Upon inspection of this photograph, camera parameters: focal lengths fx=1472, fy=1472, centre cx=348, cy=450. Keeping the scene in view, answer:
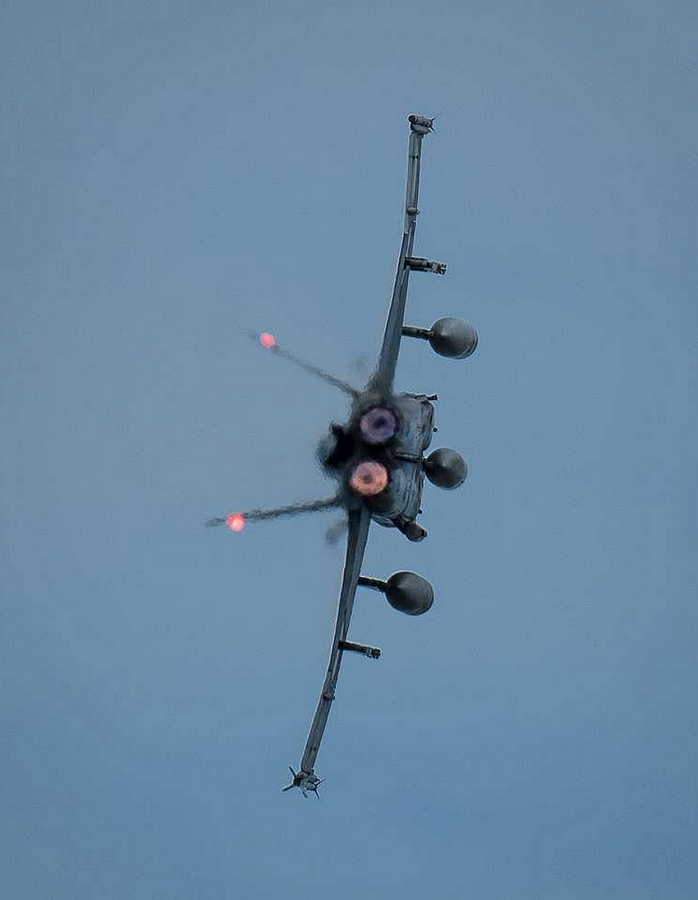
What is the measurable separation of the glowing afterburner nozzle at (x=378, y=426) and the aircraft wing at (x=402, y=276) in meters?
0.89

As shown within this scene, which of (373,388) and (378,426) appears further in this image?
(373,388)

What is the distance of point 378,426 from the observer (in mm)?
43312

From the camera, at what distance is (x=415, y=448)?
142 feet

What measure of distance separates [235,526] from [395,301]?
819cm

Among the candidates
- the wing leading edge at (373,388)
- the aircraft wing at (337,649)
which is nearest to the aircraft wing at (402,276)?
the wing leading edge at (373,388)

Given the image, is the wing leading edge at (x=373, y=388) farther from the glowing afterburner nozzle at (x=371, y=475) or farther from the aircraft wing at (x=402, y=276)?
the glowing afterburner nozzle at (x=371, y=475)

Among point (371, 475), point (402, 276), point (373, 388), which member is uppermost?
point (402, 276)

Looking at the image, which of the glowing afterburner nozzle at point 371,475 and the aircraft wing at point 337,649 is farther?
the aircraft wing at point 337,649

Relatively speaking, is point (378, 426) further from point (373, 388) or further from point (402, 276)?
point (402, 276)

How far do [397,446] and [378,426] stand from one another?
829mm

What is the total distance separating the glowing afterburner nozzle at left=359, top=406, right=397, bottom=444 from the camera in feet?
142

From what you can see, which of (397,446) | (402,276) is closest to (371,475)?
(397,446)

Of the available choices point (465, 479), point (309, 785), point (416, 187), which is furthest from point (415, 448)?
point (309, 785)

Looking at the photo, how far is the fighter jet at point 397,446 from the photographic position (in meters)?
43.0
